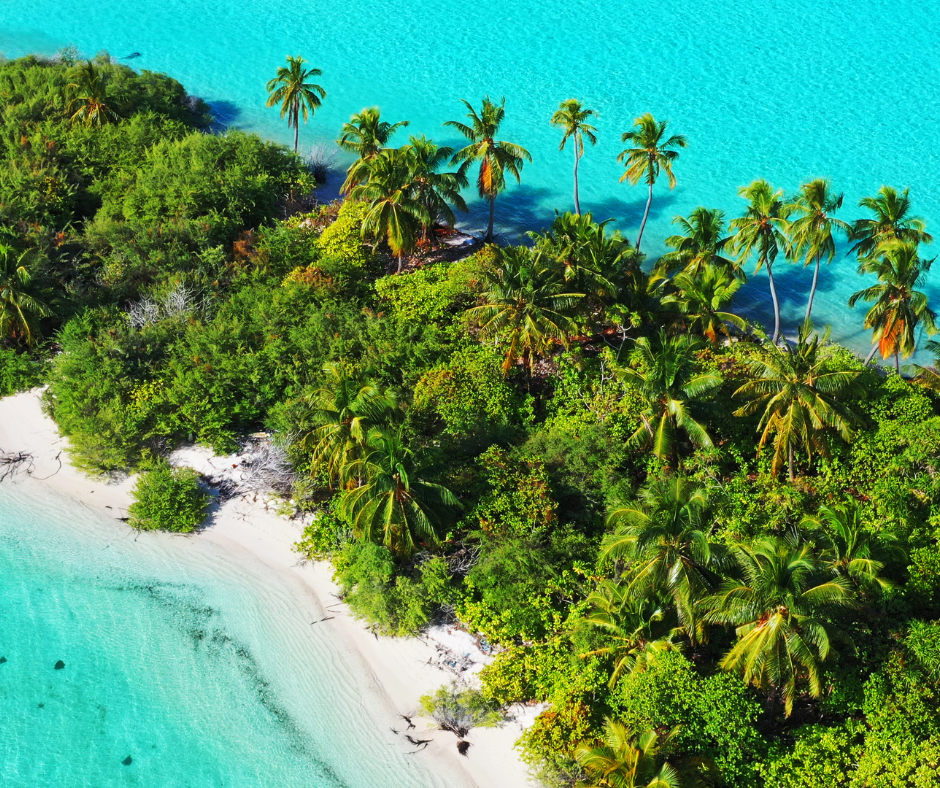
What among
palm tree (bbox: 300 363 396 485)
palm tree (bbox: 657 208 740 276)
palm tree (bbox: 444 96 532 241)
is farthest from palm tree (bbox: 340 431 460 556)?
palm tree (bbox: 444 96 532 241)

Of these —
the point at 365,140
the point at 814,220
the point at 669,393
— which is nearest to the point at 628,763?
the point at 669,393

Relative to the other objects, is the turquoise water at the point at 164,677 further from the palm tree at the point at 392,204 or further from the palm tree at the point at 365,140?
the palm tree at the point at 365,140

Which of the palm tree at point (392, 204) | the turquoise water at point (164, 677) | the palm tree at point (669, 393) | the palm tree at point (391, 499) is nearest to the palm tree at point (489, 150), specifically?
the palm tree at point (392, 204)

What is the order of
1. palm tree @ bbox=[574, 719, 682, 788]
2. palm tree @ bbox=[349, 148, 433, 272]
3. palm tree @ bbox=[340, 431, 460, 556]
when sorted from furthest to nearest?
palm tree @ bbox=[349, 148, 433, 272] → palm tree @ bbox=[340, 431, 460, 556] → palm tree @ bbox=[574, 719, 682, 788]

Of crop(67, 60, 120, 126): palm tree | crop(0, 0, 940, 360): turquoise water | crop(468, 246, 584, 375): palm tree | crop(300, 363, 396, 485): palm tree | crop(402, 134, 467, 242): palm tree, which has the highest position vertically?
crop(0, 0, 940, 360): turquoise water

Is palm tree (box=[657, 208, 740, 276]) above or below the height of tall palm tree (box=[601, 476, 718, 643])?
above

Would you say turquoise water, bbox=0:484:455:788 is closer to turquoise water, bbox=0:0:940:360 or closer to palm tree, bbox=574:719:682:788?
palm tree, bbox=574:719:682:788
